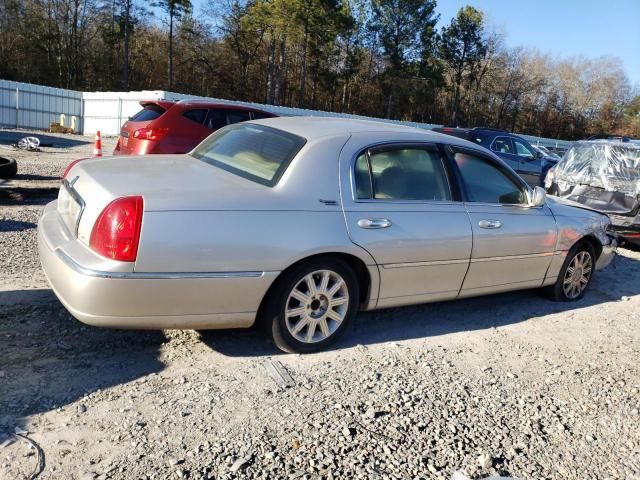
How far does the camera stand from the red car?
29.2ft

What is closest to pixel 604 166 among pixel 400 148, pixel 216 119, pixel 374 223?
pixel 400 148

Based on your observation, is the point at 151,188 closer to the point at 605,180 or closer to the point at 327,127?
the point at 327,127

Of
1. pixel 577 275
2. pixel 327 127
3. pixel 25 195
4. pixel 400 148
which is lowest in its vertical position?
pixel 25 195

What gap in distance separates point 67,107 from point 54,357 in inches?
1023

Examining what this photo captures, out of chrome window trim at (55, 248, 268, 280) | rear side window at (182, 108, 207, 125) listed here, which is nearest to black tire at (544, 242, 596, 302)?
chrome window trim at (55, 248, 268, 280)

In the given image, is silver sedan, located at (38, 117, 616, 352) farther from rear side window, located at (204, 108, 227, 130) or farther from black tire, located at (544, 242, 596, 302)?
rear side window, located at (204, 108, 227, 130)

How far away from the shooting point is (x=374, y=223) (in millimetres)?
3818

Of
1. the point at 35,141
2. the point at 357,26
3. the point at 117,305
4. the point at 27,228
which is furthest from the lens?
the point at 357,26

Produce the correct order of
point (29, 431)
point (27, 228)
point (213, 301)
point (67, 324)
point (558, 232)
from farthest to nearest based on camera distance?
1. point (27, 228)
2. point (558, 232)
3. point (67, 324)
4. point (213, 301)
5. point (29, 431)

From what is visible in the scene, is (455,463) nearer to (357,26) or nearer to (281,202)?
(281,202)

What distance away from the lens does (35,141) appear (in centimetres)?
1595

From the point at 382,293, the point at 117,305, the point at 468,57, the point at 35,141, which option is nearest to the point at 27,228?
the point at 117,305

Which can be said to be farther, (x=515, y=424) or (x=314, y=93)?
(x=314, y=93)

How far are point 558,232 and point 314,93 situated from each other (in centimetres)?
4652
